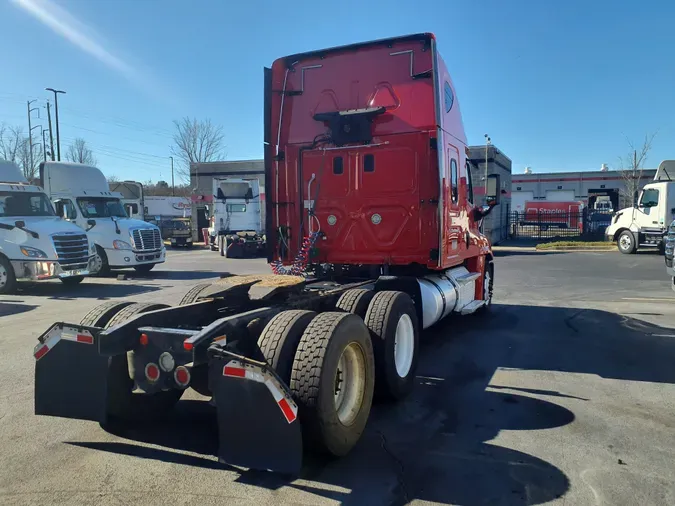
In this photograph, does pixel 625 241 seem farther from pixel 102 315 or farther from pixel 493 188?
pixel 102 315

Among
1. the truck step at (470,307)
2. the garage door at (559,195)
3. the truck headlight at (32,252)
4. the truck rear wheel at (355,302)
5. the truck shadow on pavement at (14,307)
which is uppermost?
the garage door at (559,195)

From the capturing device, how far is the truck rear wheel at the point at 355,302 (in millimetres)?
5211

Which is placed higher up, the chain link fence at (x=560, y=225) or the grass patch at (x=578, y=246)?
the chain link fence at (x=560, y=225)

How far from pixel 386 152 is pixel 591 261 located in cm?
1668

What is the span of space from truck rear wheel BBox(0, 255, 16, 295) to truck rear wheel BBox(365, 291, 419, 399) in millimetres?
10866

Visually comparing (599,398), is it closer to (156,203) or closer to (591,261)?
(591,261)

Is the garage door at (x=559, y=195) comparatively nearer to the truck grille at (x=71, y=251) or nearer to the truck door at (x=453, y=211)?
the truck grille at (x=71, y=251)

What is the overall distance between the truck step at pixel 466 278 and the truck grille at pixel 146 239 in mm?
11474

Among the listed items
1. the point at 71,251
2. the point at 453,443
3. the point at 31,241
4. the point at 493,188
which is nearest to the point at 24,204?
the point at 31,241

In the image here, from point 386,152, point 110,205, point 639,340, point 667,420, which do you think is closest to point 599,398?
point 667,420

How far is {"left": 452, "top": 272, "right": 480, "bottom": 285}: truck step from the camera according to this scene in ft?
26.4

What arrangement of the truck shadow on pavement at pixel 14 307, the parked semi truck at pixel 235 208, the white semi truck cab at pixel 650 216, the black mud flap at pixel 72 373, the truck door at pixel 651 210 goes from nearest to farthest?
the black mud flap at pixel 72 373 → the truck shadow on pavement at pixel 14 307 → the white semi truck cab at pixel 650 216 → the truck door at pixel 651 210 → the parked semi truck at pixel 235 208

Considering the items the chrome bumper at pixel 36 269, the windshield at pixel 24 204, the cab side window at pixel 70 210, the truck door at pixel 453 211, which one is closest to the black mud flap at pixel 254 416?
the truck door at pixel 453 211

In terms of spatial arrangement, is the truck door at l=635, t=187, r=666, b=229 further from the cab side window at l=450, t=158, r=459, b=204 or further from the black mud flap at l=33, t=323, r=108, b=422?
the black mud flap at l=33, t=323, r=108, b=422
